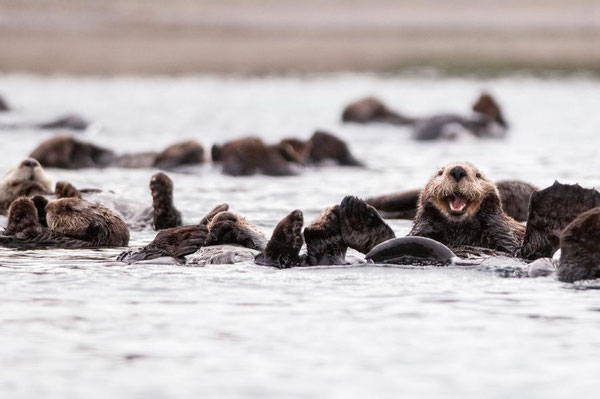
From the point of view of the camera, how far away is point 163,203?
336 inches

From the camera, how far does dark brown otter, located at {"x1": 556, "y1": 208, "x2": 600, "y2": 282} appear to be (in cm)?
623

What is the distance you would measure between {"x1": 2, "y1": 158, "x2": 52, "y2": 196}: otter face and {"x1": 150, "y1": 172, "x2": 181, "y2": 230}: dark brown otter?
2.97 feet

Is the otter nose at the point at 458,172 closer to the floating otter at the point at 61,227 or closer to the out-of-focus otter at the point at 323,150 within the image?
the floating otter at the point at 61,227

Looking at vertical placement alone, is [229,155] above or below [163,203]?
above

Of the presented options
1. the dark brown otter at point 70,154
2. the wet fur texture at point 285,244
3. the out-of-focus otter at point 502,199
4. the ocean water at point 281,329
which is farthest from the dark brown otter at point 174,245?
the dark brown otter at point 70,154

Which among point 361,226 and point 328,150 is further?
point 328,150

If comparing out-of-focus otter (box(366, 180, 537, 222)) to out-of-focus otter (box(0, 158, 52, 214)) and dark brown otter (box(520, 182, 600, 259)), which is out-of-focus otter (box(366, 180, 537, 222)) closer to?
dark brown otter (box(520, 182, 600, 259))

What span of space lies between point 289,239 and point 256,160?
578 centimetres

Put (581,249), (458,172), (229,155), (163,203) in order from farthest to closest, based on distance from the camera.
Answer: (229,155) < (163,203) < (458,172) < (581,249)

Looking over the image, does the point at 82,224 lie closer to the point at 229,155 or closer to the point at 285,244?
the point at 285,244

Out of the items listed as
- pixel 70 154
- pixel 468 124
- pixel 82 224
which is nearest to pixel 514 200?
pixel 82 224

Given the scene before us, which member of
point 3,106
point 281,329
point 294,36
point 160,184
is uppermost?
point 294,36

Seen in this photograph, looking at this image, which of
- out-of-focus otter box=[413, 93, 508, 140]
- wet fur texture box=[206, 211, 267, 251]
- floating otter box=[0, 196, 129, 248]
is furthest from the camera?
out-of-focus otter box=[413, 93, 508, 140]

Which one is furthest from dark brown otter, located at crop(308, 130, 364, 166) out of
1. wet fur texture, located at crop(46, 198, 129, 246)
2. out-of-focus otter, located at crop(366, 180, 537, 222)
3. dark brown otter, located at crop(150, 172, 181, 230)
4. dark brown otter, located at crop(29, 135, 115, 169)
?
wet fur texture, located at crop(46, 198, 129, 246)
